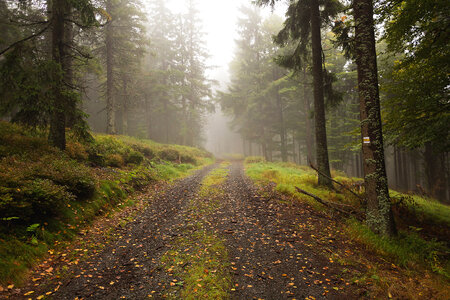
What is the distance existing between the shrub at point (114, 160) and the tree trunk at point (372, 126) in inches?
444

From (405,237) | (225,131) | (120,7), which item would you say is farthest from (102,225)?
(225,131)

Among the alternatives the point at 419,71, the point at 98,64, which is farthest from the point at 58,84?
the point at 419,71

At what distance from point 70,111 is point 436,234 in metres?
15.1

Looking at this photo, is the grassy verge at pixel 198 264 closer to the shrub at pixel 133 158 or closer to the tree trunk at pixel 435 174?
the shrub at pixel 133 158

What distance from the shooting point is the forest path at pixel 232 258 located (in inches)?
145

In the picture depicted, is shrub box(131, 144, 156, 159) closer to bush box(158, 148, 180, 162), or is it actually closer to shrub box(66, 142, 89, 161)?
bush box(158, 148, 180, 162)

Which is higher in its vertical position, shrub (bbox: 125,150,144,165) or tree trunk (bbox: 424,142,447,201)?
shrub (bbox: 125,150,144,165)

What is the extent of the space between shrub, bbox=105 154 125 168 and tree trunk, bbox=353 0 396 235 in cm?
1128

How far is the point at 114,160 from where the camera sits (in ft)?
35.7

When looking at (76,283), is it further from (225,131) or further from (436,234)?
(225,131)

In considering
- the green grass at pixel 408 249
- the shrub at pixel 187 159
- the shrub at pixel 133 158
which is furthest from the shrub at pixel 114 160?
the green grass at pixel 408 249

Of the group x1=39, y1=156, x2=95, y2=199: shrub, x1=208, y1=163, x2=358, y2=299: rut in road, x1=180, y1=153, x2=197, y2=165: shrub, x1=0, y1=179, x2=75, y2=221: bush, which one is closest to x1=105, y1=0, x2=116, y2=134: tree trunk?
x1=180, y1=153, x2=197, y2=165: shrub

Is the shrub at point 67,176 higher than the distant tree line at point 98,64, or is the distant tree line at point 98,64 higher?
the distant tree line at point 98,64

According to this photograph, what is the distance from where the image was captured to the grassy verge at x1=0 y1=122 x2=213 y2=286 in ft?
13.7
